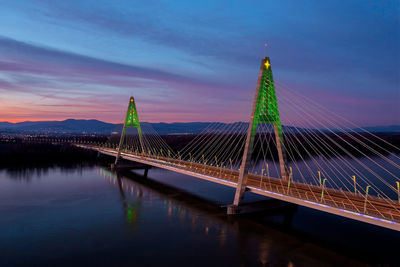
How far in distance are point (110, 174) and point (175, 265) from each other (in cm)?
4501

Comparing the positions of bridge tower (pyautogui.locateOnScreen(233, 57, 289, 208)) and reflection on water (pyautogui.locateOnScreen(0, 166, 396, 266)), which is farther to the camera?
bridge tower (pyautogui.locateOnScreen(233, 57, 289, 208))

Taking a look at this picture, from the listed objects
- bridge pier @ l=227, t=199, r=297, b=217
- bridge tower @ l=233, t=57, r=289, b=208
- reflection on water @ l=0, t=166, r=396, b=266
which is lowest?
reflection on water @ l=0, t=166, r=396, b=266

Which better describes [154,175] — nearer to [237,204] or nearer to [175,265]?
[237,204]

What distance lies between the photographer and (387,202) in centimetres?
2170

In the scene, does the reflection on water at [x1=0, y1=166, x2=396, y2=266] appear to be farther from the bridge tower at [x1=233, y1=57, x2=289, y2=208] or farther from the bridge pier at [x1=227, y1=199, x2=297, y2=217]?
the bridge tower at [x1=233, y1=57, x2=289, y2=208]

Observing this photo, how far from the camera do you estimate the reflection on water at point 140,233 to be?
20.6m

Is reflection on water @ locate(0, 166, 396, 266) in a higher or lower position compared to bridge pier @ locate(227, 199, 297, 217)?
lower

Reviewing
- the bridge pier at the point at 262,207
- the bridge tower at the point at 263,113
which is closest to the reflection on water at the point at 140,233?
the bridge pier at the point at 262,207

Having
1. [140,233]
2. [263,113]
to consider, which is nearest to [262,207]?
[263,113]

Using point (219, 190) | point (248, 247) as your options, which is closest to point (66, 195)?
point (219, 190)

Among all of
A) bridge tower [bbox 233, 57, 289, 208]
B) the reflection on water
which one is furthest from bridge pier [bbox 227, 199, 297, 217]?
the reflection on water

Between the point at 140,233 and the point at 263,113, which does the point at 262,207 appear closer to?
the point at 263,113

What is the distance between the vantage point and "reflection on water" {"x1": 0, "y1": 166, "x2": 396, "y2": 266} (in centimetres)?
2059

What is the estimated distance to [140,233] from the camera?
2583cm
